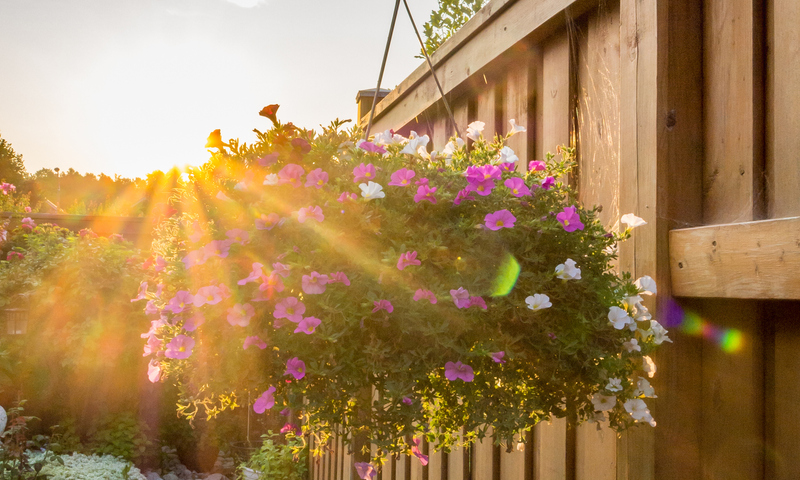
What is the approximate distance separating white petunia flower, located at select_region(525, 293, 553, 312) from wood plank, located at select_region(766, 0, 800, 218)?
16.9 inches

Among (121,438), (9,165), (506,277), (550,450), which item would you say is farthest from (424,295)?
(9,165)

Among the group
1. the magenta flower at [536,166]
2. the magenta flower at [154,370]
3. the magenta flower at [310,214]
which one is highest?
the magenta flower at [536,166]

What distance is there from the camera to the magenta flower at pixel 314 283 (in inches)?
37.6

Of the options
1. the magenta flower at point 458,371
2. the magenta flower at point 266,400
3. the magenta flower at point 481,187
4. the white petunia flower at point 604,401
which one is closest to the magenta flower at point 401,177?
the magenta flower at point 481,187

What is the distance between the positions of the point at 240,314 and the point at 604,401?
0.69m

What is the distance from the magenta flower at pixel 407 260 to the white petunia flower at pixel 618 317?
14.8 inches

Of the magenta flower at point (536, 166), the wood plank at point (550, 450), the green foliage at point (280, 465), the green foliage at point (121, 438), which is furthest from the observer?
the green foliage at point (121, 438)

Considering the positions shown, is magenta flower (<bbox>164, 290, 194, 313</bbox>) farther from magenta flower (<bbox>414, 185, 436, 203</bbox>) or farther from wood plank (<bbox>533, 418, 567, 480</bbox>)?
wood plank (<bbox>533, 418, 567, 480</bbox>)

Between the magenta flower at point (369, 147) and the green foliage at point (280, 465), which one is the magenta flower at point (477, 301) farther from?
the green foliage at point (280, 465)

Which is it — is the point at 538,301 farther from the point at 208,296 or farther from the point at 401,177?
the point at 208,296

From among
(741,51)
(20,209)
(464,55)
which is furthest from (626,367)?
(20,209)

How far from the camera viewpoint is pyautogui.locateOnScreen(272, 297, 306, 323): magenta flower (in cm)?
95

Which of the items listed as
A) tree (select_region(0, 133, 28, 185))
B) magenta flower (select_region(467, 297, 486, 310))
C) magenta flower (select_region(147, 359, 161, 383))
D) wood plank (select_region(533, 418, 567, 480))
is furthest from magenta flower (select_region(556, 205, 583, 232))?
tree (select_region(0, 133, 28, 185))

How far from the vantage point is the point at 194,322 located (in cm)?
104
